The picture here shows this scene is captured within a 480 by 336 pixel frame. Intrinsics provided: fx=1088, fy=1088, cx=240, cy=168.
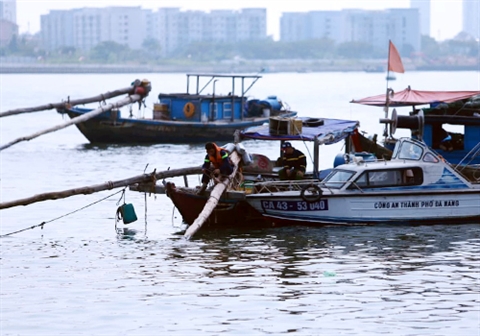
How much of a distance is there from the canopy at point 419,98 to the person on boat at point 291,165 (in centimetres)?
785

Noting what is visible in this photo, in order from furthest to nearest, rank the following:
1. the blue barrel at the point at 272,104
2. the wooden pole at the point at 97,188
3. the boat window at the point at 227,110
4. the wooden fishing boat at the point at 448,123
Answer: the blue barrel at the point at 272,104 < the boat window at the point at 227,110 < the wooden fishing boat at the point at 448,123 < the wooden pole at the point at 97,188

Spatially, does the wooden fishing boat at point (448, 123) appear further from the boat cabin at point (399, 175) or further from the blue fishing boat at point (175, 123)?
the blue fishing boat at point (175, 123)

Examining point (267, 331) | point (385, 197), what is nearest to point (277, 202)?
point (385, 197)

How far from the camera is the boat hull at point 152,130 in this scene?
55875 mm

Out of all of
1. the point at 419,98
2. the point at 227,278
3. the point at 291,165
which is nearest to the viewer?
the point at 227,278

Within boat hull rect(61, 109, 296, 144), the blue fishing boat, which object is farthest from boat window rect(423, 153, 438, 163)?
boat hull rect(61, 109, 296, 144)

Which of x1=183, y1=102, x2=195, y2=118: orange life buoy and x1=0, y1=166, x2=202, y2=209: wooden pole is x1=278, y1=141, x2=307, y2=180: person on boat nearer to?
x1=0, y1=166, x2=202, y2=209: wooden pole

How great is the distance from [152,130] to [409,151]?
2972cm

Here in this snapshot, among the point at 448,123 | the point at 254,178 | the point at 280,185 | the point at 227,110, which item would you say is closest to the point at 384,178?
the point at 280,185

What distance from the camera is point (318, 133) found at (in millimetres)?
29953

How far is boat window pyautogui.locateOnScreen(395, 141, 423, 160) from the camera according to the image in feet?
91.0

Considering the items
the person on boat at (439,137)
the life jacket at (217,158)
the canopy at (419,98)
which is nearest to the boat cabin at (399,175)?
the life jacket at (217,158)

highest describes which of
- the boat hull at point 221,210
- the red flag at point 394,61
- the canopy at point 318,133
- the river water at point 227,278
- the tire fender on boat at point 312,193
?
the red flag at point 394,61

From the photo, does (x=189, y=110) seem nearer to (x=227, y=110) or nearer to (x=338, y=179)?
(x=227, y=110)
